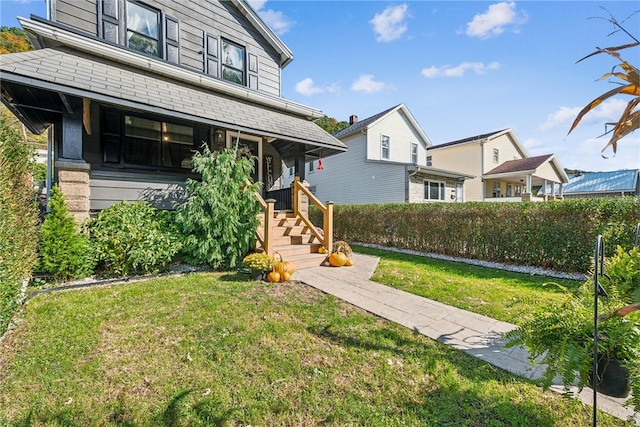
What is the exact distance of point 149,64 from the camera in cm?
640

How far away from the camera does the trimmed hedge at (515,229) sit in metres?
5.61

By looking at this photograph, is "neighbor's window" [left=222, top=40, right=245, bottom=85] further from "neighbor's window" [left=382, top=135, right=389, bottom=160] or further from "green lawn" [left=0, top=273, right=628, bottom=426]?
"neighbor's window" [left=382, top=135, right=389, bottom=160]

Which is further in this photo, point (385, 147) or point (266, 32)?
point (385, 147)

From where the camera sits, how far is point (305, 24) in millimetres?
9156

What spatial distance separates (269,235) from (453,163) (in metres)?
20.8

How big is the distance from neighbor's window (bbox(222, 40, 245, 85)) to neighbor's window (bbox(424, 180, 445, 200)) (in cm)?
1212

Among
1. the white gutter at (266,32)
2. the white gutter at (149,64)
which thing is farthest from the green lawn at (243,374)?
the white gutter at (266,32)

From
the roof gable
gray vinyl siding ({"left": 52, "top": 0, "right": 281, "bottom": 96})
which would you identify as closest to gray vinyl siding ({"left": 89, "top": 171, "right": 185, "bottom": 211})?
gray vinyl siding ({"left": 52, "top": 0, "right": 281, "bottom": 96})

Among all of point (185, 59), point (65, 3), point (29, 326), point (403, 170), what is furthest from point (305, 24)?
point (29, 326)

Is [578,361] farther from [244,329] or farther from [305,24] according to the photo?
[305,24]

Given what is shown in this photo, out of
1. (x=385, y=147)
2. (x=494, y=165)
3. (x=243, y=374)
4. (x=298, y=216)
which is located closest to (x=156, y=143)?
(x=298, y=216)

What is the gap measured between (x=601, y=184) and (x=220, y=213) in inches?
1505

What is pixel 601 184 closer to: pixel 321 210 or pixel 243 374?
pixel 321 210

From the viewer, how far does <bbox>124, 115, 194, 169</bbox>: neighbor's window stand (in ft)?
22.6
